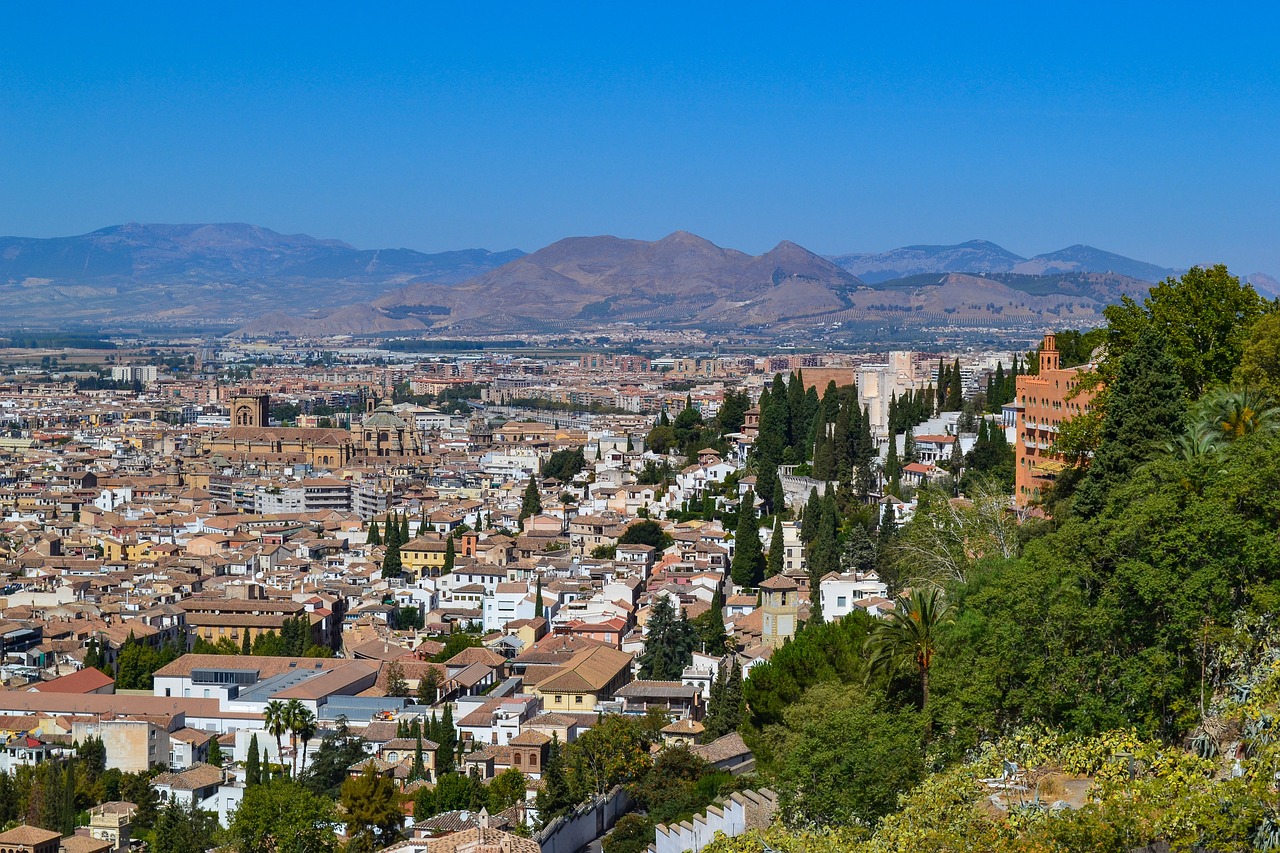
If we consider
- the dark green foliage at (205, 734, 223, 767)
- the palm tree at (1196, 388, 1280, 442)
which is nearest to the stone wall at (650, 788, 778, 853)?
the palm tree at (1196, 388, 1280, 442)

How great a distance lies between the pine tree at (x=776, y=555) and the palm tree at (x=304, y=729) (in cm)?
927

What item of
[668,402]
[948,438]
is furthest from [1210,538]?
[668,402]

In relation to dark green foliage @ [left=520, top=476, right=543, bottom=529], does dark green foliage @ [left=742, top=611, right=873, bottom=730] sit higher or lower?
higher

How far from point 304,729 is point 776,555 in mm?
10135

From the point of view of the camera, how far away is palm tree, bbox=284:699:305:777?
2108cm

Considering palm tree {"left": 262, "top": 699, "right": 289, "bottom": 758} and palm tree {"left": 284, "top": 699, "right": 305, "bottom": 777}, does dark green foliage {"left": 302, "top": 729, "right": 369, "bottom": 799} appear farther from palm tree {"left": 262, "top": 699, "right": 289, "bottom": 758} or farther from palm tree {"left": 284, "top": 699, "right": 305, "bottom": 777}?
palm tree {"left": 262, "top": 699, "right": 289, "bottom": 758}

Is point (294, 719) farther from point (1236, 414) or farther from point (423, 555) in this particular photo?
point (423, 555)

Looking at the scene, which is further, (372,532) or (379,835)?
(372,532)

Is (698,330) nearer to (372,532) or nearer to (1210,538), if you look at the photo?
(372,532)

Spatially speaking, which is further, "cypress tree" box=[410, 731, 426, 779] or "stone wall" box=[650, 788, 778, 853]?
"cypress tree" box=[410, 731, 426, 779]

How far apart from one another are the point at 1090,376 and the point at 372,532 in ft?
76.4

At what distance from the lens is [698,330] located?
651ft

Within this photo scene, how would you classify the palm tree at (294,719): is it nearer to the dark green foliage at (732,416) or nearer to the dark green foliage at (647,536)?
the dark green foliage at (647,536)

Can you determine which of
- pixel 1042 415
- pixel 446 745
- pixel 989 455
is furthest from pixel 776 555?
pixel 446 745
